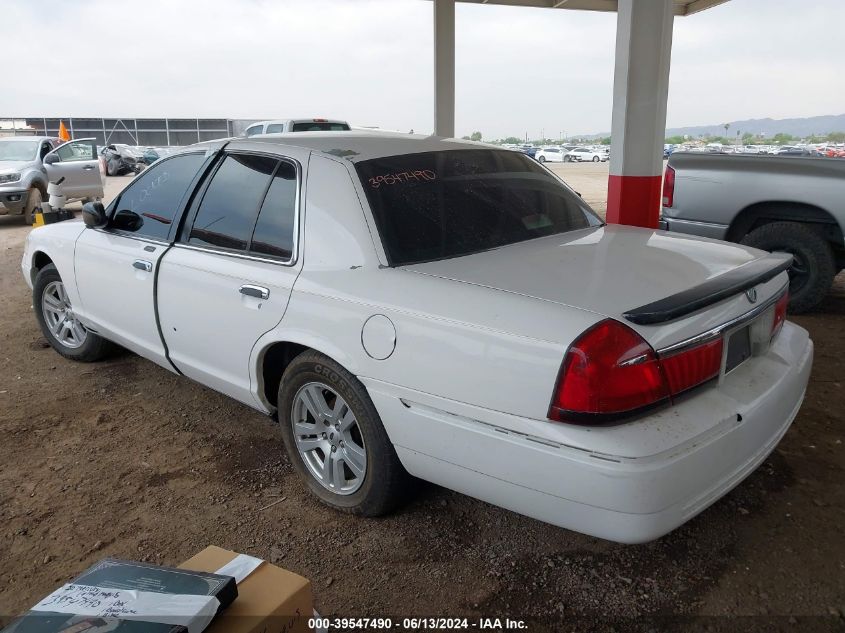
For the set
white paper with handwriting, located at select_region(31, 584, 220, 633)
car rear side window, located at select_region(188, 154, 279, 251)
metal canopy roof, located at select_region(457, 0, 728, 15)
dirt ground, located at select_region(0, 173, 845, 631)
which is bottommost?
dirt ground, located at select_region(0, 173, 845, 631)

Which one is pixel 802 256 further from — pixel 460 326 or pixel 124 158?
pixel 124 158

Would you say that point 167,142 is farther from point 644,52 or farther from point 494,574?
point 494,574

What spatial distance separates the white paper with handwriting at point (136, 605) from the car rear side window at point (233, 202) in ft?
6.11

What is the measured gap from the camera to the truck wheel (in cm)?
564

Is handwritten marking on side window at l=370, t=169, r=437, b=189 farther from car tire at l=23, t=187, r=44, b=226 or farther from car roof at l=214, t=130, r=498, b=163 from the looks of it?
car tire at l=23, t=187, r=44, b=226

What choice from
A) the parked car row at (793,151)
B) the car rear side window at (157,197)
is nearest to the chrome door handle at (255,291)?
the car rear side window at (157,197)

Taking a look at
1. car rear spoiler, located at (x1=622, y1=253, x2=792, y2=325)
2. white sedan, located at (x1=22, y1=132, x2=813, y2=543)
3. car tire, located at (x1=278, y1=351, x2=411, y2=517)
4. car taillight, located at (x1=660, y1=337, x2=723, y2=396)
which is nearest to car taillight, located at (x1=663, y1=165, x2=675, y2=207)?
white sedan, located at (x1=22, y1=132, x2=813, y2=543)

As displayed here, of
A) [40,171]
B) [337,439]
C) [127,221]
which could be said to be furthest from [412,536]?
[40,171]

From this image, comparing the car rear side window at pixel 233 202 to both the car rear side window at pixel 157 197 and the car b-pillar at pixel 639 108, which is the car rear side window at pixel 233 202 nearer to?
the car rear side window at pixel 157 197

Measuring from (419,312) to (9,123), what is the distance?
42.0 meters

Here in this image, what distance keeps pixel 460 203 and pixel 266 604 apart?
6.10 ft

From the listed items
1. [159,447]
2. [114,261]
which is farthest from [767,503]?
[114,261]

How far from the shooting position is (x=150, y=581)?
62.9 inches

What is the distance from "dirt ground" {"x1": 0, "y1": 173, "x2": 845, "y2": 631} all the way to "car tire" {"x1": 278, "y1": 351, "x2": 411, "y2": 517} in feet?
0.40
